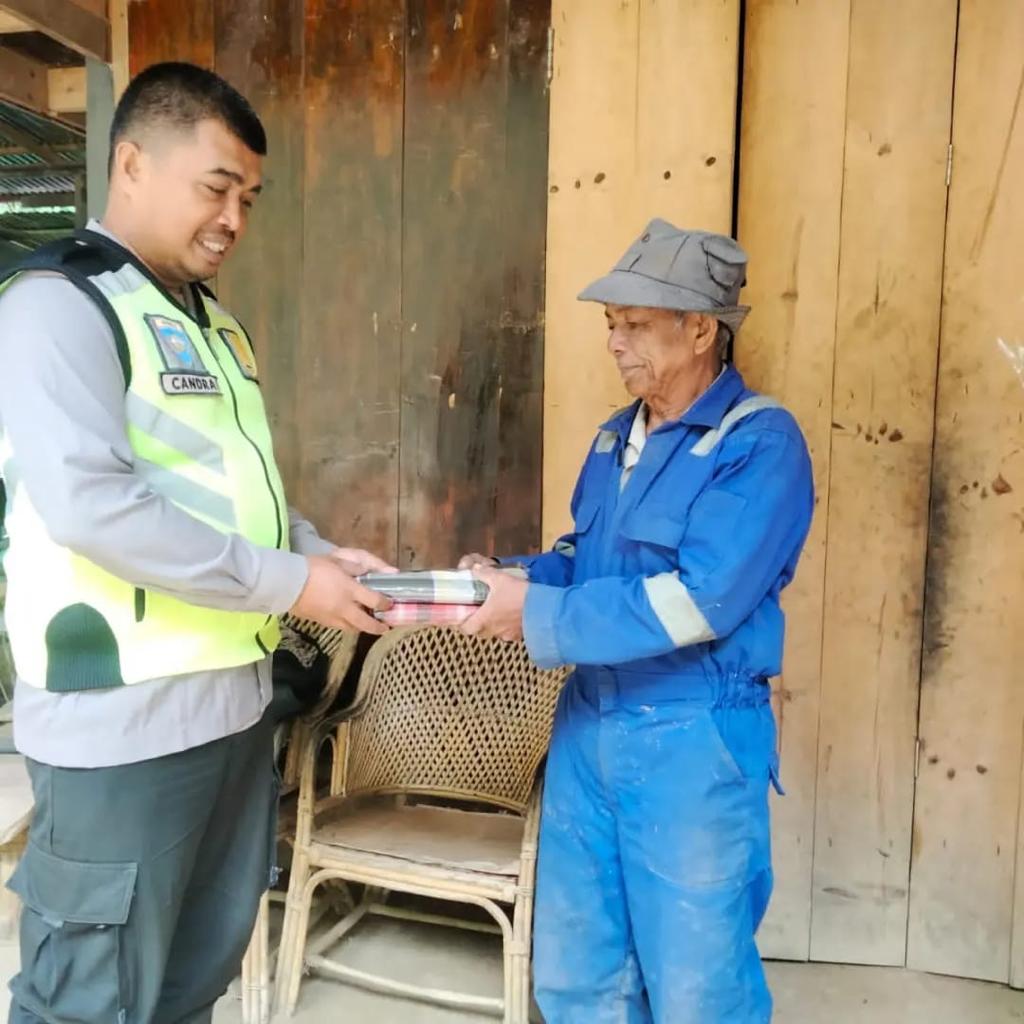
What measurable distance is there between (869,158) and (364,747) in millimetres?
1828

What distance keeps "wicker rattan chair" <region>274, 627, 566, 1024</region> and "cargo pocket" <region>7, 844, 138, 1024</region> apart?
0.89 meters

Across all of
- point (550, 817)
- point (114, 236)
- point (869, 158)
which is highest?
point (869, 158)

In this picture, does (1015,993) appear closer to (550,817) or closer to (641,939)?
(641,939)

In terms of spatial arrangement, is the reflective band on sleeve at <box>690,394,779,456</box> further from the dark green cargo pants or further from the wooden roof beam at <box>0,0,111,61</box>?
the wooden roof beam at <box>0,0,111,61</box>

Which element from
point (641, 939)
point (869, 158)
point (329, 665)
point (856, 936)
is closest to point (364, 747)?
point (329, 665)

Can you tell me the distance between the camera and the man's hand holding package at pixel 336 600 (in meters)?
1.33

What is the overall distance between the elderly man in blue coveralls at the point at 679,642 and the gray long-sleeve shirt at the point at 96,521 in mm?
489

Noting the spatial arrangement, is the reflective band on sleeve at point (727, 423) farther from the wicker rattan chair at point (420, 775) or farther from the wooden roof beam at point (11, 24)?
the wooden roof beam at point (11, 24)

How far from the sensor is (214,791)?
1367 millimetres

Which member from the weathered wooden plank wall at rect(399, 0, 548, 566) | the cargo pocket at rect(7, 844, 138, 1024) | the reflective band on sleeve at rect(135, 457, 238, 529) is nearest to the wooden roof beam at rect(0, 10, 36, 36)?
the weathered wooden plank wall at rect(399, 0, 548, 566)

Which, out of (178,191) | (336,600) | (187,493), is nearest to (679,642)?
(336,600)

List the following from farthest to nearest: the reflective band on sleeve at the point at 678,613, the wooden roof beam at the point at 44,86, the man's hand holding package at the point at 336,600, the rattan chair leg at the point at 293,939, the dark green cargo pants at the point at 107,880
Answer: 1. the wooden roof beam at the point at 44,86
2. the rattan chair leg at the point at 293,939
3. the reflective band on sleeve at the point at 678,613
4. the man's hand holding package at the point at 336,600
5. the dark green cargo pants at the point at 107,880

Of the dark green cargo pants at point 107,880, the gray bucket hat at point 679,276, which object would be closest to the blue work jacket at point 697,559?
the gray bucket hat at point 679,276

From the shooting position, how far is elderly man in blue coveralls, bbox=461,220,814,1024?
1503mm
